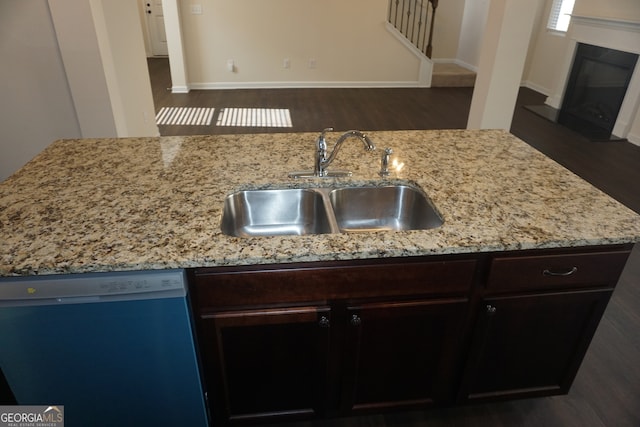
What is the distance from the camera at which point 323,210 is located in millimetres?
1549

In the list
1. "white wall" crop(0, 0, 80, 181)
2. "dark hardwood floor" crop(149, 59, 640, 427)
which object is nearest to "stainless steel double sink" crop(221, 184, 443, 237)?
"dark hardwood floor" crop(149, 59, 640, 427)

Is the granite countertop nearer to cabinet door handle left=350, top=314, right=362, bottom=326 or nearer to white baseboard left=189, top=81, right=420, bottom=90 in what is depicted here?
cabinet door handle left=350, top=314, right=362, bottom=326

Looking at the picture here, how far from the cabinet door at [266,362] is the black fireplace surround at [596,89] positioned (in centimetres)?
489

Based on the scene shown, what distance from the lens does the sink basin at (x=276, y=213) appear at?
5.07 feet

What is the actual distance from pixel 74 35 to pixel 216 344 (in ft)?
7.80

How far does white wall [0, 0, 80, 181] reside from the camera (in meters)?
2.65

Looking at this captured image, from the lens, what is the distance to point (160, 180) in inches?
60.7

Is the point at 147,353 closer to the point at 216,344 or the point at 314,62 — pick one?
the point at 216,344

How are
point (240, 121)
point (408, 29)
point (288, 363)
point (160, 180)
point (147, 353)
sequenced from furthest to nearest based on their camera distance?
point (408, 29)
point (240, 121)
point (160, 180)
point (288, 363)
point (147, 353)

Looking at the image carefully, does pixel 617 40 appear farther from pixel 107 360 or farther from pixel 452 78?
pixel 107 360

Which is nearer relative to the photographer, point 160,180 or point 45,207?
point 45,207

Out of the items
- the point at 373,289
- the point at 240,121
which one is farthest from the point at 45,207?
the point at 240,121

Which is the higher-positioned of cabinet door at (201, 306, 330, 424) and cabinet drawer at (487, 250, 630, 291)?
cabinet drawer at (487, 250, 630, 291)

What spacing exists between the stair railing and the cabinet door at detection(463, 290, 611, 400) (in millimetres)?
6257
